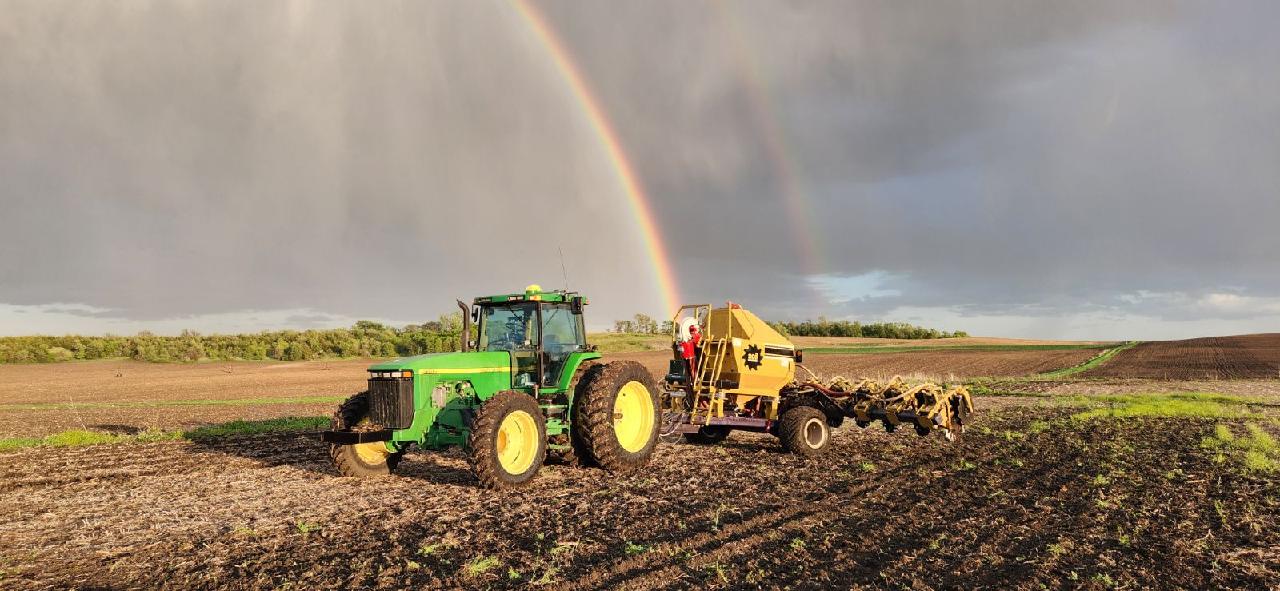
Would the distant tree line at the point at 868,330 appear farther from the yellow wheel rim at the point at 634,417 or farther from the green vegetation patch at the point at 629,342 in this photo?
the yellow wheel rim at the point at 634,417

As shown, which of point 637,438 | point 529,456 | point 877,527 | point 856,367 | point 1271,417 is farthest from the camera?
point 856,367

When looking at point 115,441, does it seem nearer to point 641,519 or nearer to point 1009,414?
point 641,519

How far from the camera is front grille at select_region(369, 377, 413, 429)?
9.85m

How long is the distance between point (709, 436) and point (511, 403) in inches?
234

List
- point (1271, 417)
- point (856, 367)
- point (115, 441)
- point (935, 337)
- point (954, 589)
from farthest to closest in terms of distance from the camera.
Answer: point (935, 337), point (856, 367), point (1271, 417), point (115, 441), point (954, 589)

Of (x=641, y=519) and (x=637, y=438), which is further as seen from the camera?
(x=637, y=438)

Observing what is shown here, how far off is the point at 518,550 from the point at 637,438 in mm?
5203

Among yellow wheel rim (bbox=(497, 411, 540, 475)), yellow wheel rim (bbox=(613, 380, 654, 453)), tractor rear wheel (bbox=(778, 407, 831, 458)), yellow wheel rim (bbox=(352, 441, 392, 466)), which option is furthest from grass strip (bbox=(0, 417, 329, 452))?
tractor rear wheel (bbox=(778, 407, 831, 458))

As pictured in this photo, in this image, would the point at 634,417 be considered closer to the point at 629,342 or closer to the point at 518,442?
the point at 518,442

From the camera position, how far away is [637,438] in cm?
1201

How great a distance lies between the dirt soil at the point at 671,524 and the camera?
20.5 ft

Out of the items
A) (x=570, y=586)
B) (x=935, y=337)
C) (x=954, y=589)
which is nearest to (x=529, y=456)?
(x=570, y=586)

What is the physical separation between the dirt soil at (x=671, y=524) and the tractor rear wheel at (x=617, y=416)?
0.39 meters

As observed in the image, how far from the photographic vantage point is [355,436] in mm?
9477
